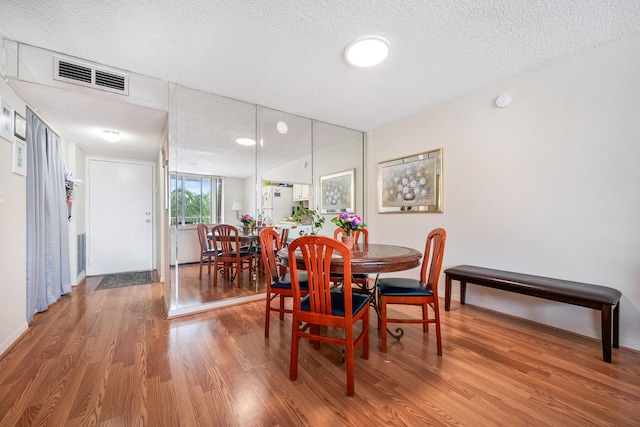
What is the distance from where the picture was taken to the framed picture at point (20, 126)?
2191 millimetres

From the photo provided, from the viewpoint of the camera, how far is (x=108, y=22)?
1.85 metres

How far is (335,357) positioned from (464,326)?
1.37 m

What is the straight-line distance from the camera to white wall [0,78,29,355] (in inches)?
77.6

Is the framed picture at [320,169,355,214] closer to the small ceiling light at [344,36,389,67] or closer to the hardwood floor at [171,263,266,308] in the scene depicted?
the hardwood floor at [171,263,266,308]

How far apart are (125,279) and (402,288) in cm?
453

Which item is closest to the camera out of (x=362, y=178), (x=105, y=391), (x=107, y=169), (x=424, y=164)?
(x=105, y=391)

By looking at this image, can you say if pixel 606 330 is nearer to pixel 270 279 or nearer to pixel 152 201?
pixel 270 279

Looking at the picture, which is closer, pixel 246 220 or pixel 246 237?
pixel 246 237

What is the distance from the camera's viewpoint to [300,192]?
3754 millimetres

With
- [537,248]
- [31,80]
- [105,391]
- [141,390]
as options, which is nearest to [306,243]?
[141,390]

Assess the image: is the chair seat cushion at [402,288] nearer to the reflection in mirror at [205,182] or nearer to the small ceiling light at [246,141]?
the reflection in mirror at [205,182]

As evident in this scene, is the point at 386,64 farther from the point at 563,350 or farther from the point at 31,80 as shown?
the point at 31,80

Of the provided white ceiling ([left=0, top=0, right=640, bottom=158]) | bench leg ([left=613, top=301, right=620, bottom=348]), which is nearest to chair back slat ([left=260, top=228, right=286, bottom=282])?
white ceiling ([left=0, top=0, right=640, bottom=158])

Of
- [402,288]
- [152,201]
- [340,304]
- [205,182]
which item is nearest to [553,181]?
[402,288]
